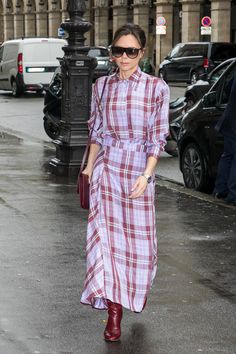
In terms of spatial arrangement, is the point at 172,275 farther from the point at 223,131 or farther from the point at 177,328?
the point at 223,131

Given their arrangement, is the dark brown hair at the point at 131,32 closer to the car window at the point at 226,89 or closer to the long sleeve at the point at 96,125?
the long sleeve at the point at 96,125

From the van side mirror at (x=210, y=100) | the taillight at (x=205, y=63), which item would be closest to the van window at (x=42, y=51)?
the taillight at (x=205, y=63)

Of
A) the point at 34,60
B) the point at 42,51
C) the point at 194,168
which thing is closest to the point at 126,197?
the point at 194,168

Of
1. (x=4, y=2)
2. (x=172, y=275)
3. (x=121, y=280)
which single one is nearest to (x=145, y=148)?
(x=121, y=280)

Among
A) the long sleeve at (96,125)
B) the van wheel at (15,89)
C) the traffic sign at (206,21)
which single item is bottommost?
the van wheel at (15,89)

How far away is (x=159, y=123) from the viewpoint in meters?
5.64

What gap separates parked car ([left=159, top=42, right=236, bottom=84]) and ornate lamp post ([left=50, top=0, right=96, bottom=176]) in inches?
1129

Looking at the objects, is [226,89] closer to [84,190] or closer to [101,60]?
[84,190]

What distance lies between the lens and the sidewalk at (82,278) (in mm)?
5703

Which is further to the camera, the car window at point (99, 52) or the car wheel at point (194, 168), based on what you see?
the car window at point (99, 52)

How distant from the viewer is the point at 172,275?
731cm

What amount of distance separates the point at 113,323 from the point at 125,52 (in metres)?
1.52

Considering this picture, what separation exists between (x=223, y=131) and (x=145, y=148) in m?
5.13

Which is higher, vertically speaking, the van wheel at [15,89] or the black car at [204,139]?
the black car at [204,139]
